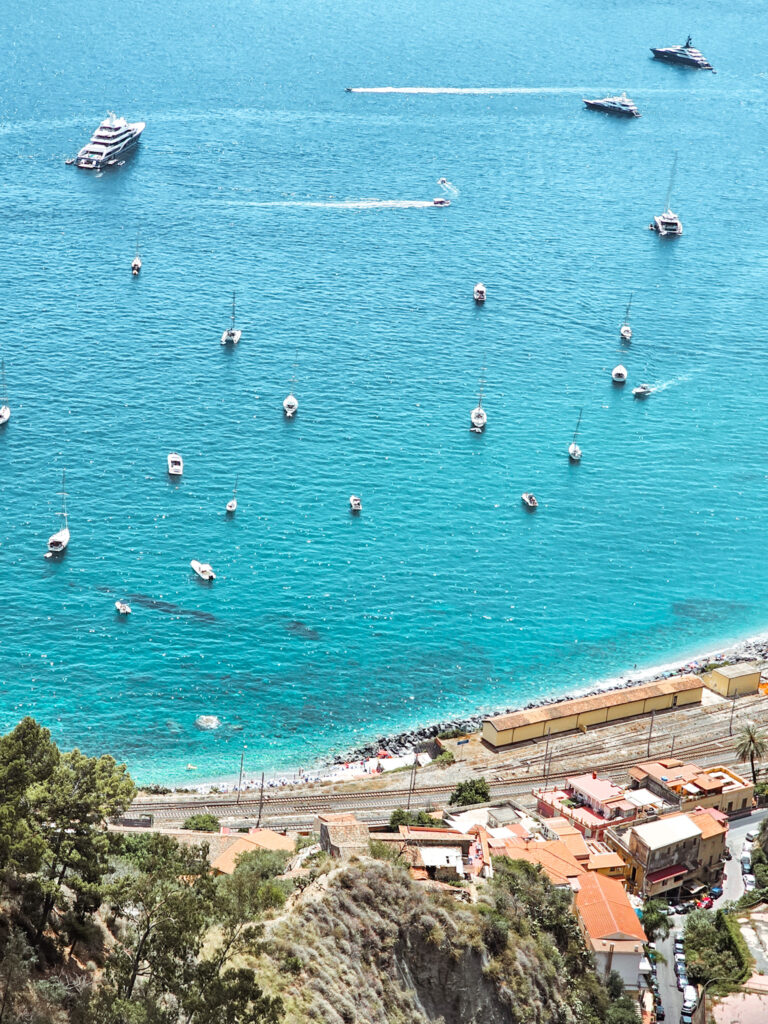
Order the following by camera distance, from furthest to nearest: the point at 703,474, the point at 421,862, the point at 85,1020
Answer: the point at 703,474 < the point at 421,862 < the point at 85,1020

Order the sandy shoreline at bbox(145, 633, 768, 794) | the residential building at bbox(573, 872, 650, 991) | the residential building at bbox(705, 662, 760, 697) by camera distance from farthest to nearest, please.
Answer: the residential building at bbox(705, 662, 760, 697)
the sandy shoreline at bbox(145, 633, 768, 794)
the residential building at bbox(573, 872, 650, 991)

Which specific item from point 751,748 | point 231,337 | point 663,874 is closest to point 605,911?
point 663,874

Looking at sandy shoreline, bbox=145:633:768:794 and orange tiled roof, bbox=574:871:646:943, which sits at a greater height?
sandy shoreline, bbox=145:633:768:794

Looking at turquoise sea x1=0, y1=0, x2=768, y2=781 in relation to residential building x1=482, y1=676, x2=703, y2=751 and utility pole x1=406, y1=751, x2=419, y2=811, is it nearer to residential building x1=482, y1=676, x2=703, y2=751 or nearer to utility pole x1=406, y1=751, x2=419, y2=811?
residential building x1=482, y1=676, x2=703, y2=751

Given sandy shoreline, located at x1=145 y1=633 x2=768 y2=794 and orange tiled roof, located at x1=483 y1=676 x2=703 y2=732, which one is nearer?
sandy shoreline, located at x1=145 y1=633 x2=768 y2=794

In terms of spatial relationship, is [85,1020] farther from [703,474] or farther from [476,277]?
[476,277]

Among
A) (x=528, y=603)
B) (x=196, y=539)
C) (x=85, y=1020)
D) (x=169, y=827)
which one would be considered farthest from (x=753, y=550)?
→ (x=85, y=1020)

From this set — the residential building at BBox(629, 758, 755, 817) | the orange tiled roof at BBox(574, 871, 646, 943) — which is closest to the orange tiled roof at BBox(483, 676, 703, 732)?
the residential building at BBox(629, 758, 755, 817)
